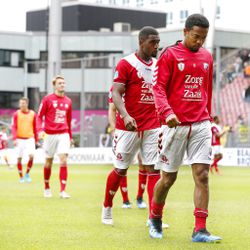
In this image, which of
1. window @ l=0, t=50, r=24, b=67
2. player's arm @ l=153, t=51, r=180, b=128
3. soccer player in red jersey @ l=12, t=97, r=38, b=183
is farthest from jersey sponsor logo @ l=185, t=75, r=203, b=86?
window @ l=0, t=50, r=24, b=67

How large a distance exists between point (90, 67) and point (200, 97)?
4518 centimetres

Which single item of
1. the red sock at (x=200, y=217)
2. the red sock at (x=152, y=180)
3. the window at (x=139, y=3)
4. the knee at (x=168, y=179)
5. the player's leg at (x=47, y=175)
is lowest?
the player's leg at (x=47, y=175)

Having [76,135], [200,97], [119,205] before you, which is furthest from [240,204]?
[76,135]

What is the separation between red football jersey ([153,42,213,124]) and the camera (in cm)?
973

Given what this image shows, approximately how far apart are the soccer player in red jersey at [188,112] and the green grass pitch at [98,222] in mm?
648

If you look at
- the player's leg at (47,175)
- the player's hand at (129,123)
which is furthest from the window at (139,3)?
the player's hand at (129,123)

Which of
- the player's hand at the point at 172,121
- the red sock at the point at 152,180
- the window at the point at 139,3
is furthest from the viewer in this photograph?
the window at the point at 139,3

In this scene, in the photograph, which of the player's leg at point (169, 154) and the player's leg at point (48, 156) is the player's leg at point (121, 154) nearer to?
the player's leg at point (169, 154)

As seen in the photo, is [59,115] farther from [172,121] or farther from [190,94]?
[172,121]

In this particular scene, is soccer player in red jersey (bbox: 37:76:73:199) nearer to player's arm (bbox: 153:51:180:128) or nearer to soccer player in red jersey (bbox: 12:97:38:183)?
soccer player in red jersey (bbox: 12:97:38:183)

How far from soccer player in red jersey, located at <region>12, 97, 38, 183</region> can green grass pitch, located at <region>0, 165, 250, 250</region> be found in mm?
3679

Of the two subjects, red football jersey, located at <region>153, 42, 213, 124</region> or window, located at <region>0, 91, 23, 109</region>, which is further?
window, located at <region>0, 91, 23, 109</region>

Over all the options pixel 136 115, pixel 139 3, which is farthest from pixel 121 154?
pixel 139 3

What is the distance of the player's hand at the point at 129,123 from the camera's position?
411 inches
